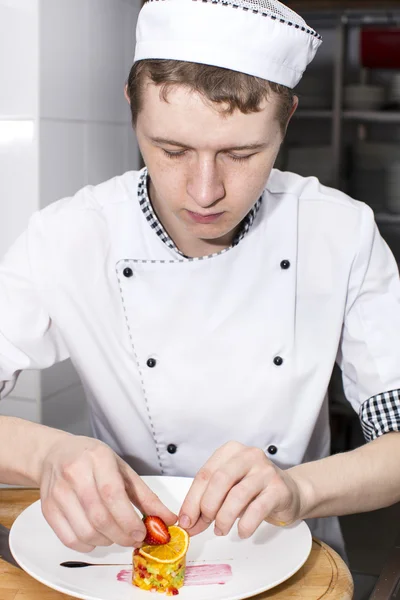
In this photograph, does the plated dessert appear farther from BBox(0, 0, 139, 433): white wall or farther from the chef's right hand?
BBox(0, 0, 139, 433): white wall

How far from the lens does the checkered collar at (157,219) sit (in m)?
1.46

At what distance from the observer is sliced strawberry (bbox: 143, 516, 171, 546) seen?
3.44 ft

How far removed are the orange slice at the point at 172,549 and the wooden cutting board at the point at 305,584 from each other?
1.9 inches

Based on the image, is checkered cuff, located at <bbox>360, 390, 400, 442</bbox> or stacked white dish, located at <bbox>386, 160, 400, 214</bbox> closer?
checkered cuff, located at <bbox>360, 390, 400, 442</bbox>

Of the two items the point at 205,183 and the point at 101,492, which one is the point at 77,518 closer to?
the point at 101,492

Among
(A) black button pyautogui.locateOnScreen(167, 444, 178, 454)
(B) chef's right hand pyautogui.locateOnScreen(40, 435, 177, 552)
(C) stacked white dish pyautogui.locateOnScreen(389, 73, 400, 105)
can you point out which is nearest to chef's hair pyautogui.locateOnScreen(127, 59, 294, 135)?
(B) chef's right hand pyautogui.locateOnScreen(40, 435, 177, 552)

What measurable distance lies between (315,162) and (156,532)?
3012 mm

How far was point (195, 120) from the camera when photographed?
1119 millimetres

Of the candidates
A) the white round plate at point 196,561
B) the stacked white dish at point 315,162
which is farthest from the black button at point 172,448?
the stacked white dish at point 315,162

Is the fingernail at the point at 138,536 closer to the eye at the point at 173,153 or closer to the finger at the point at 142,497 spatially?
the finger at the point at 142,497

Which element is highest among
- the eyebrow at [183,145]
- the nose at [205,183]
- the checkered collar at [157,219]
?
the eyebrow at [183,145]

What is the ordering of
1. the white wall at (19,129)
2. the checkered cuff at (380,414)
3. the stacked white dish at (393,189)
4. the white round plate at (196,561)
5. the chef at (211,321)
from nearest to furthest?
the white round plate at (196,561) < the checkered cuff at (380,414) < the chef at (211,321) < the white wall at (19,129) < the stacked white dish at (393,189)

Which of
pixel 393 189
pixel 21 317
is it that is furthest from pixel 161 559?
pixel 393 189

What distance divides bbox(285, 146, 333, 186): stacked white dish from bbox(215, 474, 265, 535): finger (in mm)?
2908
